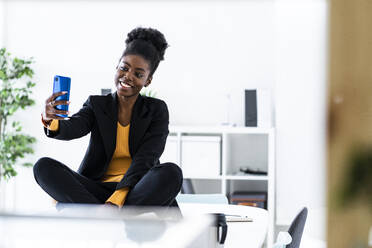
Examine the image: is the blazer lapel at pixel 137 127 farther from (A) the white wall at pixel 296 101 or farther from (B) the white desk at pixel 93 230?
(A) the white wall at pixel 296 101

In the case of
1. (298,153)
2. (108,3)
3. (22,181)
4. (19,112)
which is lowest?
(22,181)

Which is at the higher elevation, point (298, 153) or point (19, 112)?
point (19, 112)

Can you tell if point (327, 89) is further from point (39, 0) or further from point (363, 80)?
point (39, 0)

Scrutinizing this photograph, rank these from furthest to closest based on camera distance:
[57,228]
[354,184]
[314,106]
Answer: [314,106] < [57,228] < [354,184]

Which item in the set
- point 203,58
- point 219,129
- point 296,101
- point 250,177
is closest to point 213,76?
point 203,58

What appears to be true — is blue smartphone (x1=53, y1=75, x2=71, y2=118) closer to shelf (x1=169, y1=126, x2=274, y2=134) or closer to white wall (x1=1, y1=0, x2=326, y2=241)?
shelf (x1=169, y1=126, x2=274, y2=134)

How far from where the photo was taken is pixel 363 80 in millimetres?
286

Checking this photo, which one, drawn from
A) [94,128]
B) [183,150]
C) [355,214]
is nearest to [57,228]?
[355,214]

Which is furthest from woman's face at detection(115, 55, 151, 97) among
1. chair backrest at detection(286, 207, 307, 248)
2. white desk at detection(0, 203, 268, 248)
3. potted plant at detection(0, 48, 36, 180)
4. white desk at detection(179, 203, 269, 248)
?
potted plant at detection(0, 48, 36, 180)

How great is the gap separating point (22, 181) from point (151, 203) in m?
2.79

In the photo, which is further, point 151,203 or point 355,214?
point 151,203

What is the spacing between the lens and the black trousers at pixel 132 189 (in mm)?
1482

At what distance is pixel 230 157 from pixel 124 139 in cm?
207

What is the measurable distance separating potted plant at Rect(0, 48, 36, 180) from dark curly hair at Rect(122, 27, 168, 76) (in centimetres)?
215
